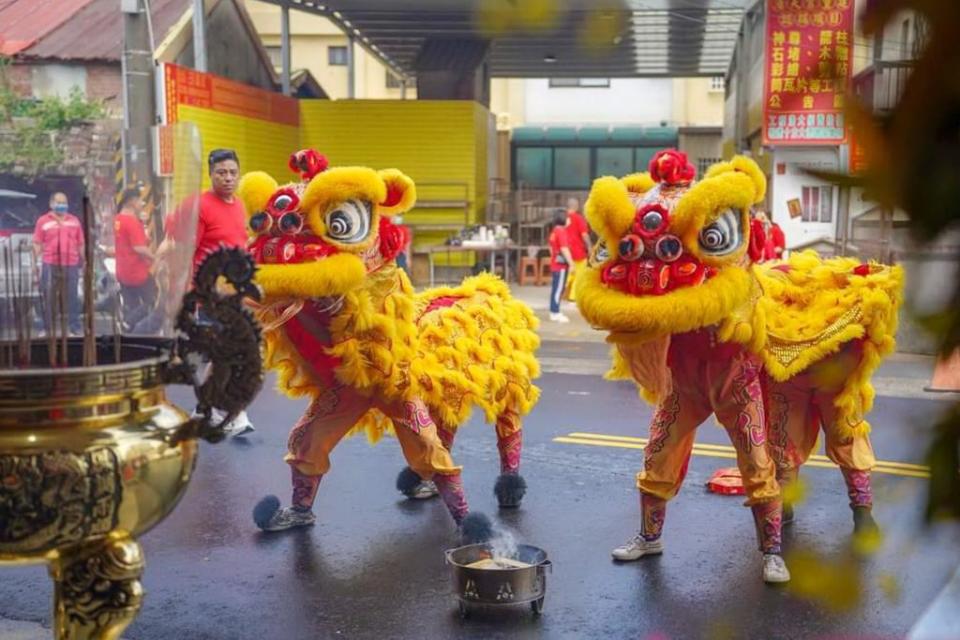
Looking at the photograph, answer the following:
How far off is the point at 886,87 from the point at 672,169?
4.37m

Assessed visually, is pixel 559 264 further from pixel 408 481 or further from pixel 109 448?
pixel 109 448

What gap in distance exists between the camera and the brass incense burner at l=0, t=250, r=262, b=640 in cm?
302

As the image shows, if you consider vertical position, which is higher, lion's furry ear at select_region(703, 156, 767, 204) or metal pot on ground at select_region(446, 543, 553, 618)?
lion's furry ear at select_region(703, 156, 767, 204)

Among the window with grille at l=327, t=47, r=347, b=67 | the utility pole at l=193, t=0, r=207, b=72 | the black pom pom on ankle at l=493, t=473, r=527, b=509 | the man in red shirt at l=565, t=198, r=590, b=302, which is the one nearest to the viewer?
the black pom pom on ankle at l=493, t=473, r=527, b=509

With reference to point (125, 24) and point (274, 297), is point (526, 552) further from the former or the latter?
point (125, 24)

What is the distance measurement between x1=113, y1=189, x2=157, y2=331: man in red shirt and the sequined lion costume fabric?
1.98 metres

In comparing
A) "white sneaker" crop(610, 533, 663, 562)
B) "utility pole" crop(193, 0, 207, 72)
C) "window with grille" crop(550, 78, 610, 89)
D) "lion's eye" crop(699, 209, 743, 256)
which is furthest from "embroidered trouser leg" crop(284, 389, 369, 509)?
"window with grille" crop(550, 78, 610, 89)

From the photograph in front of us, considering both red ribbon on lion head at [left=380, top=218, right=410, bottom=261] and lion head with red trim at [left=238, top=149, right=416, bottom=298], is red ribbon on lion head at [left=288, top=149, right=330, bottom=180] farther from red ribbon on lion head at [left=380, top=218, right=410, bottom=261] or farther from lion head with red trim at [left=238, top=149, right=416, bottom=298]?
red ribbon on lion head at [left=380, top=218, right=410, bottom=261]

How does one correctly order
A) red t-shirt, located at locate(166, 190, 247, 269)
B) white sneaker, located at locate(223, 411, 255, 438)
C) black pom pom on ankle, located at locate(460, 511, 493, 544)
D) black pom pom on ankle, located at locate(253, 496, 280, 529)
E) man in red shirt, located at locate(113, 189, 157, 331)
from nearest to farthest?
man in red shirt, located at locate(113, 189, 157, 331)
black pom pom on ankle, located at locate(460, 511, 493, 544)
black pom pom on ankle, located at locate(253, 496, 280, 529)
red t-shirt, located at locate(166, 190, 247, 269)
white sneaker, located at locate(223, 411, 255, 438)

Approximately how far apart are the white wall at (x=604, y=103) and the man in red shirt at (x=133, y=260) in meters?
35.2

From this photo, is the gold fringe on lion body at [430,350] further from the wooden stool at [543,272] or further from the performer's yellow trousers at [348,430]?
the wooden stool at [543,272]

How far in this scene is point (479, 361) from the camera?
6426 millimetres


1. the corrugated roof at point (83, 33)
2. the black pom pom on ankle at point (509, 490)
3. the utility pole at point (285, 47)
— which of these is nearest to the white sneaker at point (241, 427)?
the black pom pom on ankle at point (509, 490)

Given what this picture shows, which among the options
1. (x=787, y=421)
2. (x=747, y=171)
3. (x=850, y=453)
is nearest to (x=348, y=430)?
(x=787, y=421)
